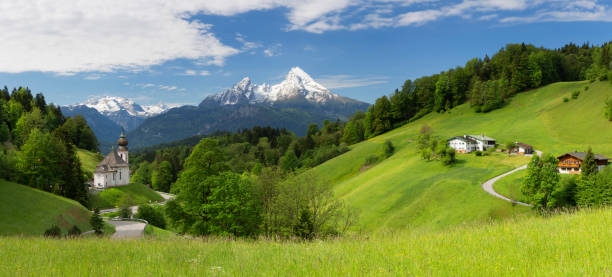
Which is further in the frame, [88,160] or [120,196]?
[88,160]

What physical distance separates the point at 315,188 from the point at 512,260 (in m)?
33.5

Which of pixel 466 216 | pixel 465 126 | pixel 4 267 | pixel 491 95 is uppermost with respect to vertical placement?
pixel 491 95

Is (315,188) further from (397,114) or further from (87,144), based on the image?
(87,144)

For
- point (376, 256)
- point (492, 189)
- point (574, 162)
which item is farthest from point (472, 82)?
point (376, 256)

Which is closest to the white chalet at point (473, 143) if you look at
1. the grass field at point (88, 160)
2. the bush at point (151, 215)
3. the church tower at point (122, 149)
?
the bush at point (151, 215)

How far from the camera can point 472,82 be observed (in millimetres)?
133375

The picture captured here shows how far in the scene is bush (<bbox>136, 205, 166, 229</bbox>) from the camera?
171 feet

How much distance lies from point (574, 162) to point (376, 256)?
2638 inches

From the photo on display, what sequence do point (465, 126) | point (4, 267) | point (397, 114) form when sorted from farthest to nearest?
1. point (397, 114)
2. point (465, 126)
3. point (4, 267)

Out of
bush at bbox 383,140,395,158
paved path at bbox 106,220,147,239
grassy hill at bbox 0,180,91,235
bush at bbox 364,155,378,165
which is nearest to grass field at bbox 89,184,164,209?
paved path at bbox 106,220,147,239

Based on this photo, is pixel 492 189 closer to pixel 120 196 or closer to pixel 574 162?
pixel 574 162

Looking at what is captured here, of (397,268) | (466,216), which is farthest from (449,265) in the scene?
(466,216)

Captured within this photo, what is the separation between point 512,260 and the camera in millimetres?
6305

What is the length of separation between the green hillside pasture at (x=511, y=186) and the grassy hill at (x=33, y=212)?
57530mm
